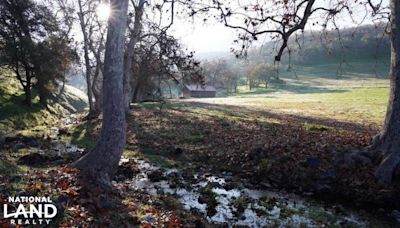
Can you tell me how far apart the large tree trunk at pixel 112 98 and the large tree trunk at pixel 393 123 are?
908cm

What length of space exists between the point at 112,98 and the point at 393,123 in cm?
977

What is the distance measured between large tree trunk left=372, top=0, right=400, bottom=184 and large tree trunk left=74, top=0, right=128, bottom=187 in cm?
908

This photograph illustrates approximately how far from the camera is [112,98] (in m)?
10.5

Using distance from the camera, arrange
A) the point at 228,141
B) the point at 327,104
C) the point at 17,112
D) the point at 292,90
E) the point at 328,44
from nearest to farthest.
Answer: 1. the point at 328,44
2. the point at 228,141
3. the point at 17,112
4. the point at 327,104
5. the point at 292,90

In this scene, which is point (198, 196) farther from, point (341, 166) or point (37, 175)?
point (341, 166)

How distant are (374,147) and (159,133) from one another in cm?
1329

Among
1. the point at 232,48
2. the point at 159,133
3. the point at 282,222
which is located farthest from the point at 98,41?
the point at 282,222

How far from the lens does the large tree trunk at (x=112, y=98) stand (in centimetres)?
1034

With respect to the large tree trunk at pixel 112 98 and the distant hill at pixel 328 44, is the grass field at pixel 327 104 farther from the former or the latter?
the large tree trunk at pixel 112 98

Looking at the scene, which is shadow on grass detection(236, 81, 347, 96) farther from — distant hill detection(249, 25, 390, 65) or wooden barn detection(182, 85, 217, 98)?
distant hill detection(249, 25, 390, 65)

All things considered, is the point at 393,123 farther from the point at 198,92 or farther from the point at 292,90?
the point at 292,90

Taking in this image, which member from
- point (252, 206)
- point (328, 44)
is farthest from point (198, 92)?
point (252, 206)

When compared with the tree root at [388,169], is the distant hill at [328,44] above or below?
above

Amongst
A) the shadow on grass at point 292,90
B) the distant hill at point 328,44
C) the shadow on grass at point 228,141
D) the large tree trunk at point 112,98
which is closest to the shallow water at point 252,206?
the large tree trunk at point 112,98
